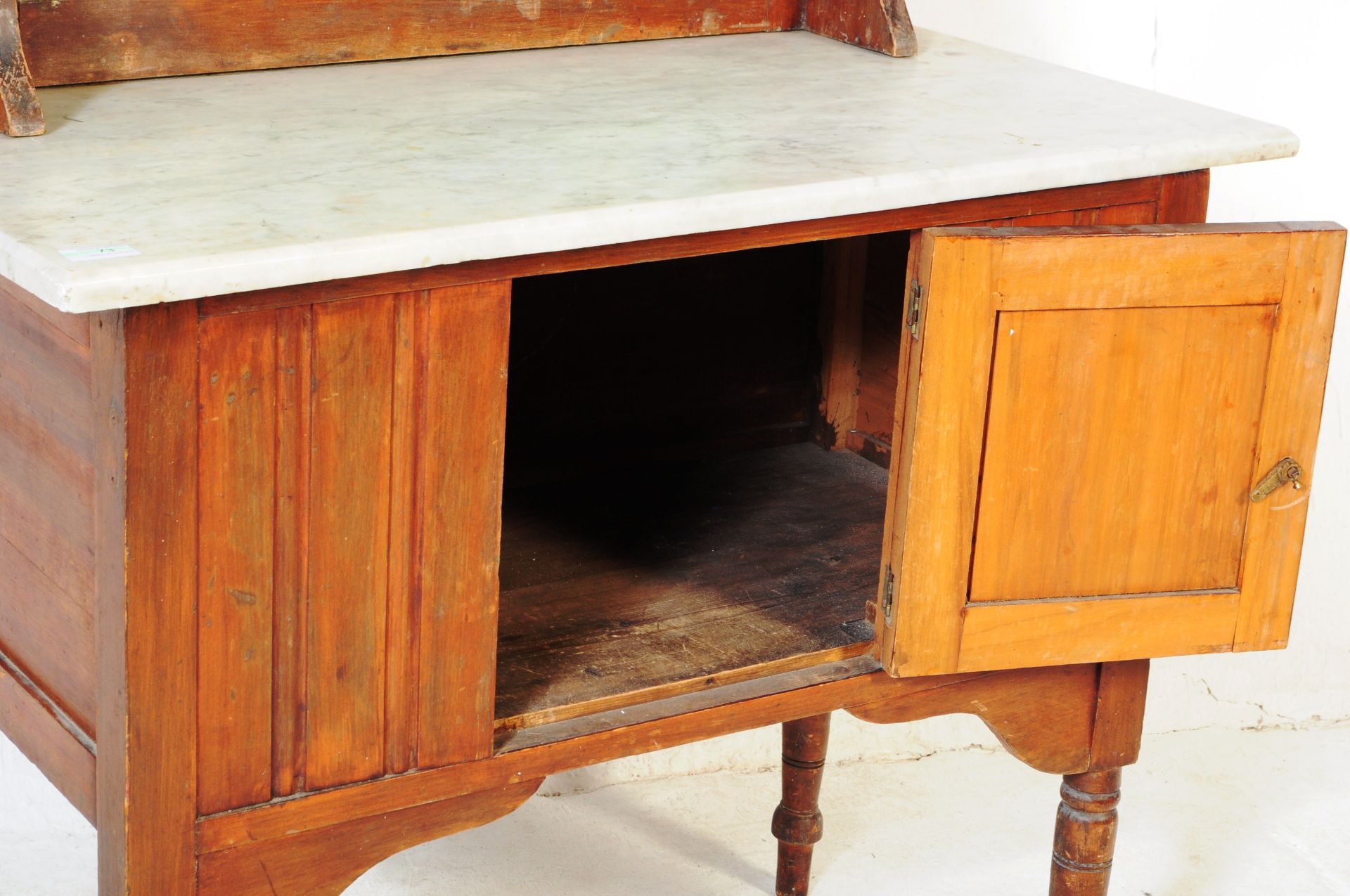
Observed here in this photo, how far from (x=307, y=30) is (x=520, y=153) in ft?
1.54

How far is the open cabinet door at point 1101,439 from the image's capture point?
169cm

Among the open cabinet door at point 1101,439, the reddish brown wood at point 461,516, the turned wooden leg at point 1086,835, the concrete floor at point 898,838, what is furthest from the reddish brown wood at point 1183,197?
the concrete floor at point 898,838

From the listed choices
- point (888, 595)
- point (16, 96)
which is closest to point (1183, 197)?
point (888, 595)

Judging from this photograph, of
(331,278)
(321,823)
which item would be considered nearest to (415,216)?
(331,278)

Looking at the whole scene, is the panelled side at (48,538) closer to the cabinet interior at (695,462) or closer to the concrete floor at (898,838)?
the cabinet interior at (695,462)

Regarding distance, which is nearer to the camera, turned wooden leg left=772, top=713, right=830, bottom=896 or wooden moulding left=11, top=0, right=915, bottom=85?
wooden moulding left=11, top=0, right=915, bottom=85

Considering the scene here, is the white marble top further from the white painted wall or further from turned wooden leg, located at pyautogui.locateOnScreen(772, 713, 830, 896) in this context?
turned wooden leg, located at pyautogui.locateOnScreen(772, 713, 830, 896)

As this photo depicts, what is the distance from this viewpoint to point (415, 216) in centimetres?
144

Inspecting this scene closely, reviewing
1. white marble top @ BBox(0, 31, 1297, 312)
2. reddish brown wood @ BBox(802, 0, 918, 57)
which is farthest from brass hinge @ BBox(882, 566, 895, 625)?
reddish brown wood @ BBox(802, 0, 918, 57)

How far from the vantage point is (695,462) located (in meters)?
2.39

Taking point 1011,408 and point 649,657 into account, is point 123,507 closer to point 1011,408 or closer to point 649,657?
point 649,657

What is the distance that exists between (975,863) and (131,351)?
1878 millimetres

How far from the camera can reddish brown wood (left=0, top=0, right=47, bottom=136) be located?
163 centimetres

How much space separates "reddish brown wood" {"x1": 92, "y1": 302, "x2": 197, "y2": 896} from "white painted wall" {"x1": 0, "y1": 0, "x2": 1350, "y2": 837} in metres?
1.35
